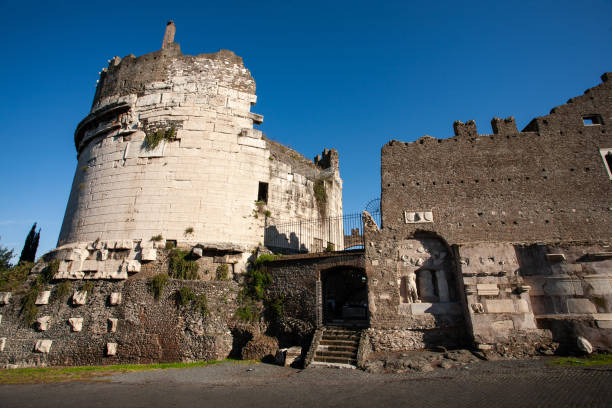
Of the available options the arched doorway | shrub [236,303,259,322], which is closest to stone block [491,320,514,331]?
the arched doorway

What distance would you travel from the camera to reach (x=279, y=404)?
5801 mm

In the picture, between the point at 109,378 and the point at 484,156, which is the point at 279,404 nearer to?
the point at 109,378

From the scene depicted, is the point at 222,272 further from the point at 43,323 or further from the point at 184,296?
the point at 43,323

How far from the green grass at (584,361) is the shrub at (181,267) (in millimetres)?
10955

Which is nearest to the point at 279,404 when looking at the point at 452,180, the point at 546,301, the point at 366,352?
the point at 366,352

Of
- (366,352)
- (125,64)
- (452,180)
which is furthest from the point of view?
(125,64)

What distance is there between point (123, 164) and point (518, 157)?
52.2 ft

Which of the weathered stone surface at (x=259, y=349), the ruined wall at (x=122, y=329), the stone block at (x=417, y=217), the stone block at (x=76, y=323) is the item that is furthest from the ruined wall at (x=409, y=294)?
the stone block at (x=76, y=323)

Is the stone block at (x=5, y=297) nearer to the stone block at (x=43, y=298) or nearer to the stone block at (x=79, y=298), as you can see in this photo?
the stone block at (x=43, y=298)

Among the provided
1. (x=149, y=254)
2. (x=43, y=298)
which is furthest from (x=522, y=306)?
(x=43, y=298)

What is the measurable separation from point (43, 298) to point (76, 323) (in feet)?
5.86

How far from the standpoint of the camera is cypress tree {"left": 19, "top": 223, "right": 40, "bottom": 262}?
930 inches

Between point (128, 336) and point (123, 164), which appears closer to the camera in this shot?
point (128, 336)

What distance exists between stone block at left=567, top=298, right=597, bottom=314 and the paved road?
80.9 inches
